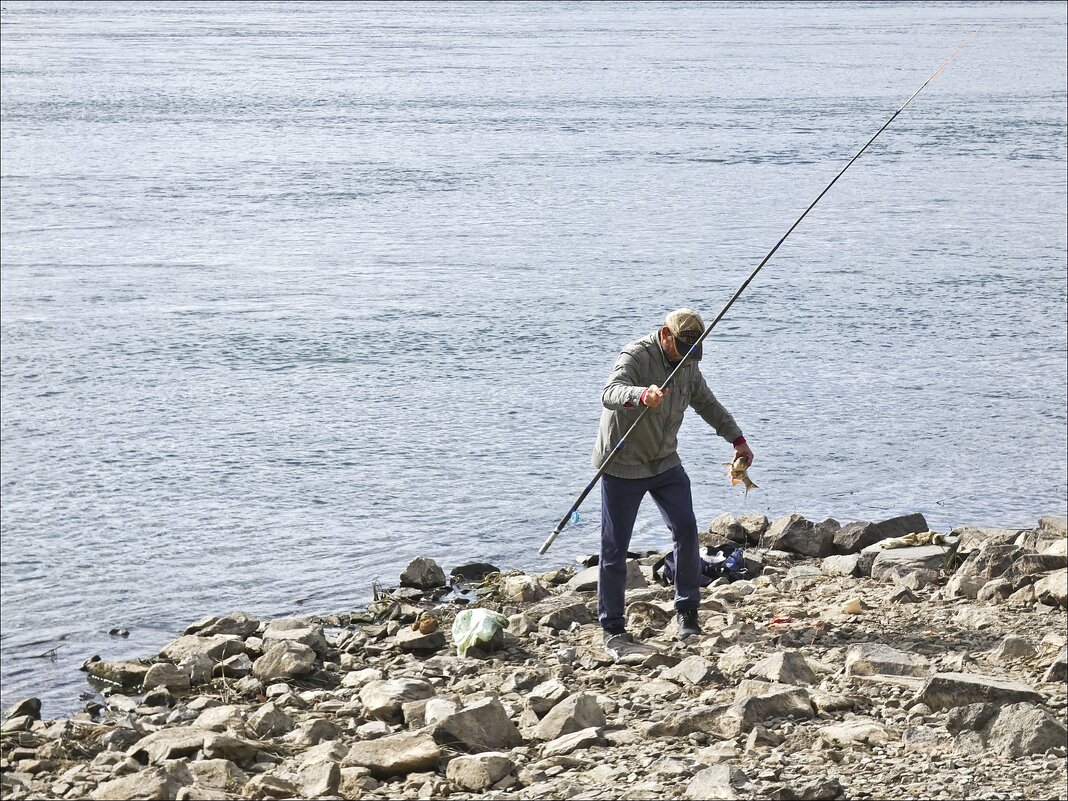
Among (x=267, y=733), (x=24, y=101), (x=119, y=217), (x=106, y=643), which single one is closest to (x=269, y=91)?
(x=24, y=101)

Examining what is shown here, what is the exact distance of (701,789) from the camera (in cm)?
489

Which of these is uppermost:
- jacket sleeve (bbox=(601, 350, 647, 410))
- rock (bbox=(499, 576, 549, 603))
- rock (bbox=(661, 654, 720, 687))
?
jacket sleeve (bbox=(601, 350, 647, 410))

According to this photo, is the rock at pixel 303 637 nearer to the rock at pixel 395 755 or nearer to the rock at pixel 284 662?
the rock at pixel 284 662

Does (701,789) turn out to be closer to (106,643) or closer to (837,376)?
(106,643)

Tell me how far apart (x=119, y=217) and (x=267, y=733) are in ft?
48.7

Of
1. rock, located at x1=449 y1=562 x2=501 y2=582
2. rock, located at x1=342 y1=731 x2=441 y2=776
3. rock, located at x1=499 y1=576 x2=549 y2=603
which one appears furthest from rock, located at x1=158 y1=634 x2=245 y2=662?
rock, located at x1=342 y1=731 x2=441 y2=776

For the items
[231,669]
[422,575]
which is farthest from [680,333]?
[422,575]

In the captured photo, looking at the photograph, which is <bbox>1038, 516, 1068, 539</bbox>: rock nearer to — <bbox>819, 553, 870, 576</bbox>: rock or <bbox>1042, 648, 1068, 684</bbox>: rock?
<bbox>819, 553, 870, 576</bbox>: rock

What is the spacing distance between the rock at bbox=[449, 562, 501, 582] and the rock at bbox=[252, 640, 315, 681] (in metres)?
1.92

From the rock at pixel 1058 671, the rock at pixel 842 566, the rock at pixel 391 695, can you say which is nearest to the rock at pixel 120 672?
the rock at pixel 391 695

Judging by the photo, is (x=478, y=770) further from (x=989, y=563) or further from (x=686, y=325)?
(x=989, y=563)

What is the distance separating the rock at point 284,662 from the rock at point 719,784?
2.50 metres

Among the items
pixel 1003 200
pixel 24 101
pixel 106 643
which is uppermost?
pixel 24 101

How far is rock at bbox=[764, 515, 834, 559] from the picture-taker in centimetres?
896
